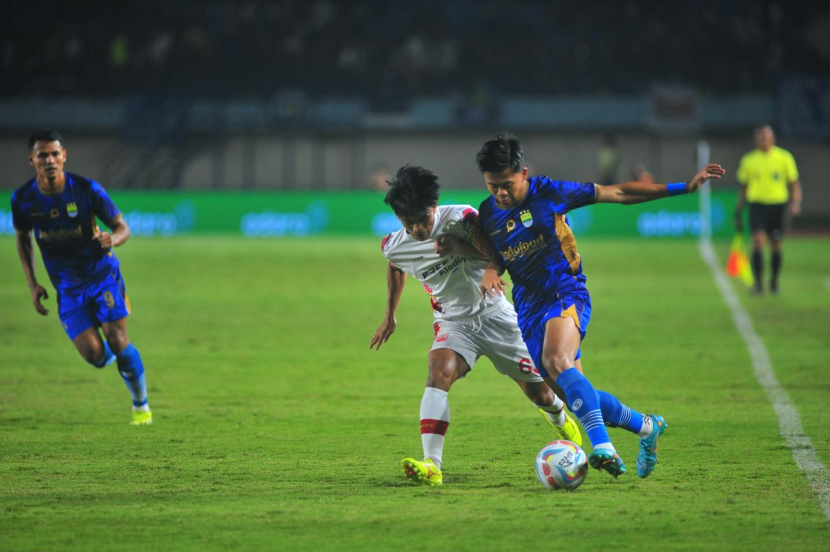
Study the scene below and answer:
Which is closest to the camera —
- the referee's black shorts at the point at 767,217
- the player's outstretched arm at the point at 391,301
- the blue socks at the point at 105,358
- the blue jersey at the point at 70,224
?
the player's outstretched arm at the point at 391,301

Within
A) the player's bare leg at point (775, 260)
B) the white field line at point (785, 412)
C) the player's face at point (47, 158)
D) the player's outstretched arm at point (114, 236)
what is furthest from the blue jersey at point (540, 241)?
the player's bare leg at point (775, 260)

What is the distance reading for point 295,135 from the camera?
3550cm

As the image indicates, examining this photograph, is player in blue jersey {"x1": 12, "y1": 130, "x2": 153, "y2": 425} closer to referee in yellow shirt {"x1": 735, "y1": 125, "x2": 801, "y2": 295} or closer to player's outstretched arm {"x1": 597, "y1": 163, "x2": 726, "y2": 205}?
player's outstretched arm {"x1": 597, "y1": 163, "x2": 726, "y2": 205}

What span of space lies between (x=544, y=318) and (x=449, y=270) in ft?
2.08

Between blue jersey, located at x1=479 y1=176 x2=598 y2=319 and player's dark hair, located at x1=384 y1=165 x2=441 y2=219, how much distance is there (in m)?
0.44

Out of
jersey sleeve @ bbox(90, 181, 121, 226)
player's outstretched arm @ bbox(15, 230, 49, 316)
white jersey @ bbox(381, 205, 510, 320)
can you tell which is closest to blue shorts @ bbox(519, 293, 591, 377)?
white jersey @ bbox(381, 205, 510, 320)

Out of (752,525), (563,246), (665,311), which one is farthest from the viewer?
(665,311)

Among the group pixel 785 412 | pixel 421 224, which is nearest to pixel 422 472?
pixel 421 224

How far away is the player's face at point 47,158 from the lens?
7301 mm

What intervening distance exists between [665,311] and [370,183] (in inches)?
833

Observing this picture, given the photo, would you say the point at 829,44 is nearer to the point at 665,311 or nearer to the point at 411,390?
the point at 665,311

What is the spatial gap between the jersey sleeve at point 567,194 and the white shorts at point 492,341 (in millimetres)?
709

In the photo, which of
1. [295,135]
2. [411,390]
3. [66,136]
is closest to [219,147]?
[295,135]

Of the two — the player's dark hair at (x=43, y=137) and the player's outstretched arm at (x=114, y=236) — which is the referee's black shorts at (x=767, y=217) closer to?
the player's outstretched arm at (x=114, y=236)
